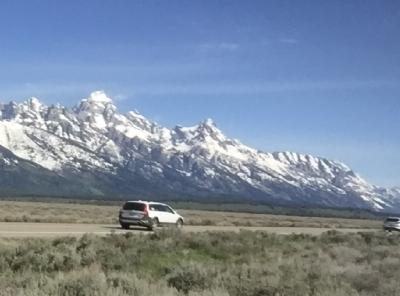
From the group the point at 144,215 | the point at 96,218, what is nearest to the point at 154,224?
the point at 144,215

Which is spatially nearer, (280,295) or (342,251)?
(280,295)

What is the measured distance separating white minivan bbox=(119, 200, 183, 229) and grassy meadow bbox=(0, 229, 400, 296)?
10312 mm

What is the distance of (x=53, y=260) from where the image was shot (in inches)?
726

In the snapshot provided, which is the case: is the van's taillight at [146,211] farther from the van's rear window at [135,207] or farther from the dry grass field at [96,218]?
the dry grass field at [96,218]

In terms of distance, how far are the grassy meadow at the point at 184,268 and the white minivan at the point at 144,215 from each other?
1031 centimetres

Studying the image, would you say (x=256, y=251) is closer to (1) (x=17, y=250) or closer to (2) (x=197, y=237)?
(2) (x=197, y=237)

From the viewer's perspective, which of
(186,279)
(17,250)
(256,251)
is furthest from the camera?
(256,251)

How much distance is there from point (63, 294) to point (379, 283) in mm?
7056

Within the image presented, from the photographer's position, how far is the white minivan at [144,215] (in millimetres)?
40781

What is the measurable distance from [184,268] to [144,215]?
2458 cm

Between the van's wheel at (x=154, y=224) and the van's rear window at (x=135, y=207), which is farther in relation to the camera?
the van's rear window at (x=135, y=207)

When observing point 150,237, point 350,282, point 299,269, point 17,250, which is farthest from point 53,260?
point 150,237

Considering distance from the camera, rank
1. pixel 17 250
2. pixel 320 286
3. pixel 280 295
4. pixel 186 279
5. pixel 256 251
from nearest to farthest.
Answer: pixel 280 295 → pixel 320 286 → pixel 186 279 → pixel 17 250 → pixel 256 251

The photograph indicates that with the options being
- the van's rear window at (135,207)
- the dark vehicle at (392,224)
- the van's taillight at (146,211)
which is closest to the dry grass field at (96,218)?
the van's rear window at (135,207)
